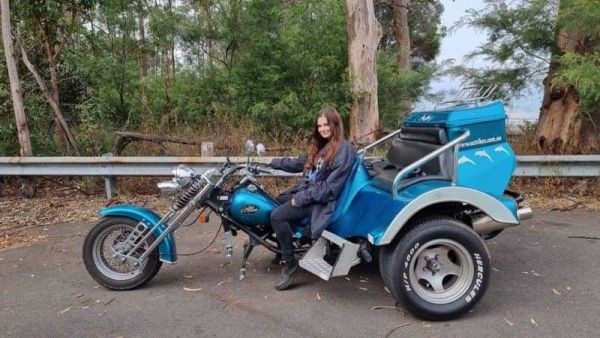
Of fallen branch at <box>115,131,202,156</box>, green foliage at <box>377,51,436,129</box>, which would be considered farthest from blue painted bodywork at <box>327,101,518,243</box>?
green foliage at <box>377,51,436,129</box>

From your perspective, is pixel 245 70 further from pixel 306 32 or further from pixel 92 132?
pixel 92 132

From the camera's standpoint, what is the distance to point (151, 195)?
7.79 meters

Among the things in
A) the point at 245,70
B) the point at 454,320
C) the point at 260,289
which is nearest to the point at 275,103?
the point at 245,70

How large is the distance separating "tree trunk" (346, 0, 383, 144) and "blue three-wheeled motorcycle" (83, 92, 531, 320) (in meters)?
5.23

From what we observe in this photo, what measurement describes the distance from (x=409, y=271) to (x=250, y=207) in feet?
4.47

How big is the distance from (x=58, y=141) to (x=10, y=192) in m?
1.17

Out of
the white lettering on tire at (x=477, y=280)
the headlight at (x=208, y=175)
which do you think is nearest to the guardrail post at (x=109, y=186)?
the headlight at (x=208, y=175)

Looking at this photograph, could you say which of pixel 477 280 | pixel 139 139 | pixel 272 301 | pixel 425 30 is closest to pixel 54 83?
pixel 139 139

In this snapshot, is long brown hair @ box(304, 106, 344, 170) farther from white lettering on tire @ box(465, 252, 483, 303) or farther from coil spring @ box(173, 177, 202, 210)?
white lettering on tire @ box(465, 252, 483, 303)

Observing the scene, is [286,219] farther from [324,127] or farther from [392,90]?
[392,90]

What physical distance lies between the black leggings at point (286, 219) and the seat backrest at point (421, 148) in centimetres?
105

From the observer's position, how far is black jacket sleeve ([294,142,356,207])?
3.88 m

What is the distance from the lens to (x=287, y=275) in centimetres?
430

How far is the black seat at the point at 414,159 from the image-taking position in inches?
157
